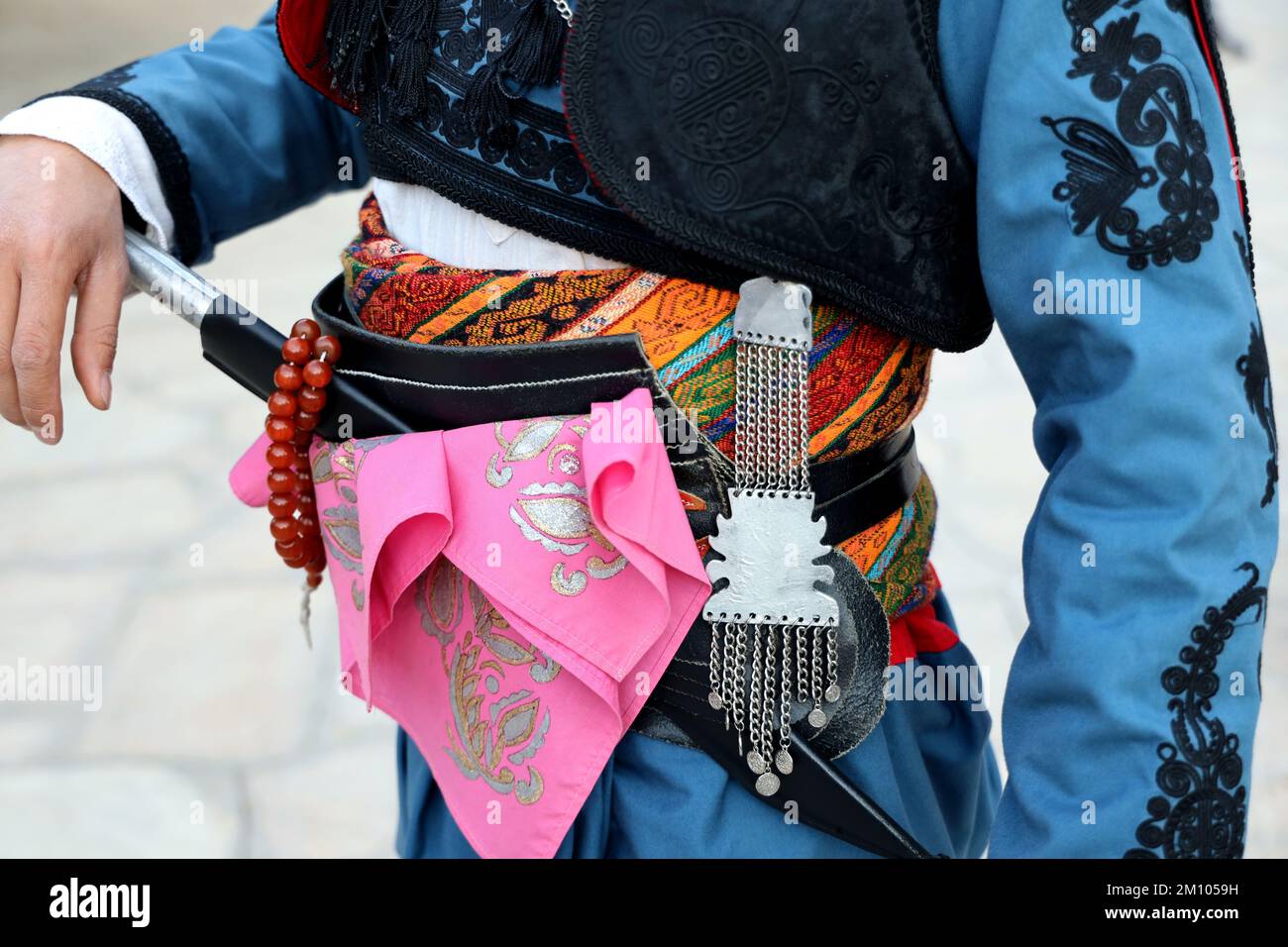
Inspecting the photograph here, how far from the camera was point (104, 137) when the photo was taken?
2.68 feet

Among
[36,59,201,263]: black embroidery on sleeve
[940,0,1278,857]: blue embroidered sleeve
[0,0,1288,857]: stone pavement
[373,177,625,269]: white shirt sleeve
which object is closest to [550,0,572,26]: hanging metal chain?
[373,177,625,269]: white shirt sleeve

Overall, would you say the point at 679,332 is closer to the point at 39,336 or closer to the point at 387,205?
the point at 387,205

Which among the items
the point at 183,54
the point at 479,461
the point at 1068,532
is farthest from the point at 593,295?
the point at 183,54

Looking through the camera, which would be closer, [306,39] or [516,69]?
[516,69]

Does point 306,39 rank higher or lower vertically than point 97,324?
higher

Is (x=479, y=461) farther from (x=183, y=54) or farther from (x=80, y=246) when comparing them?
(x=183, y=54)

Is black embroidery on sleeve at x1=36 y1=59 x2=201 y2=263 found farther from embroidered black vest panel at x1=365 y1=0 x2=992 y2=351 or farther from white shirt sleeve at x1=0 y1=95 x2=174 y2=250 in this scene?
embroidered black vest panel at x1=365 y1=0 x2=992 y2=351

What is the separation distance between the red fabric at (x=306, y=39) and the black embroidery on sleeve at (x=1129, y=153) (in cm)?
45

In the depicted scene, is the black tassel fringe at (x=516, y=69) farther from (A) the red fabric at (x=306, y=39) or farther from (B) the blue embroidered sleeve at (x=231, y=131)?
(B) the blue embroidered sleeve at (x=231, y=131)

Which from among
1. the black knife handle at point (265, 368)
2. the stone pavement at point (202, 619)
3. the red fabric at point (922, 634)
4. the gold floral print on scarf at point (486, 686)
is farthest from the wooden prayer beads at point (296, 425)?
the stone pavement at point (202, 619)

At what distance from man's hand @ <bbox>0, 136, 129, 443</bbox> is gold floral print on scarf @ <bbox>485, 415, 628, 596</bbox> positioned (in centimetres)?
28

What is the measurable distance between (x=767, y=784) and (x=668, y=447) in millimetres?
206

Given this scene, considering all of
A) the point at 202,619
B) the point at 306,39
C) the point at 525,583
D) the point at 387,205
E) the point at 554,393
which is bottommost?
the point at 202,619

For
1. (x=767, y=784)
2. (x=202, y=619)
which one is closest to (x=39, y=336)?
(x=767, y=784)
